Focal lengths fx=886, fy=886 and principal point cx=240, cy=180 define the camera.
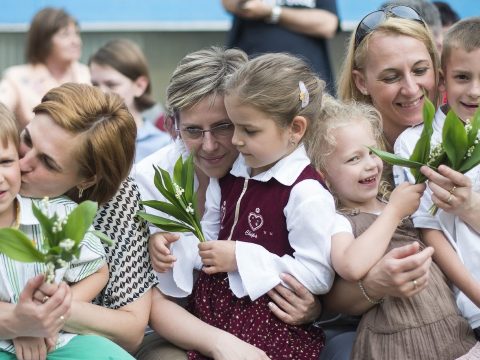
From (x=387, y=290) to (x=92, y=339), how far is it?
0.94 metres

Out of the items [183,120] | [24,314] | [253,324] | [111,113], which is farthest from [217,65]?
[24,314]

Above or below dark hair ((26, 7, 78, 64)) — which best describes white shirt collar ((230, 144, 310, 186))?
above

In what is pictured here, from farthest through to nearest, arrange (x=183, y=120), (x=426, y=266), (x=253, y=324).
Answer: (x=183, y=120) → (x=253, y=324) → (x=426, y=266)

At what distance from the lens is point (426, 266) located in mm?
2752

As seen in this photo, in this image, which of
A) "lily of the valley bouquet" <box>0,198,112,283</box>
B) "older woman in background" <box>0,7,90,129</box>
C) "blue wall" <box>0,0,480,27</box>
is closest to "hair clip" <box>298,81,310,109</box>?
"lily of the valley bouquet" <box>0,198,112,283</box>

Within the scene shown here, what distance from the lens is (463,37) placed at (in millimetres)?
3164

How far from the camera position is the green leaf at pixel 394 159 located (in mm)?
2742

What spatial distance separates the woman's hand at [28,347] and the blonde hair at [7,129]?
1.95ft

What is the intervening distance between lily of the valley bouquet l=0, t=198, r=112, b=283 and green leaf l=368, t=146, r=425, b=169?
0.91m

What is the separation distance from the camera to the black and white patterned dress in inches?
118

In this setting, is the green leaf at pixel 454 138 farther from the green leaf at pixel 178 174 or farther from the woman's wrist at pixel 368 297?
the green leaf at pixel 178 174

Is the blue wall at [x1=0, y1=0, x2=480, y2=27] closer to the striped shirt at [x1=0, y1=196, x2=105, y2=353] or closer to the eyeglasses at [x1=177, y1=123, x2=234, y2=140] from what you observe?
the eyeglasses at [x1=177, y1=123, x2=234, y2=140]

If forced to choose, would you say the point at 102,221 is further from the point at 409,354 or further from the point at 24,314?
the point at 409,354

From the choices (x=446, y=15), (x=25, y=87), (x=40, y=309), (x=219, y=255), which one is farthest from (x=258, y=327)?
(x=25, y=87)
